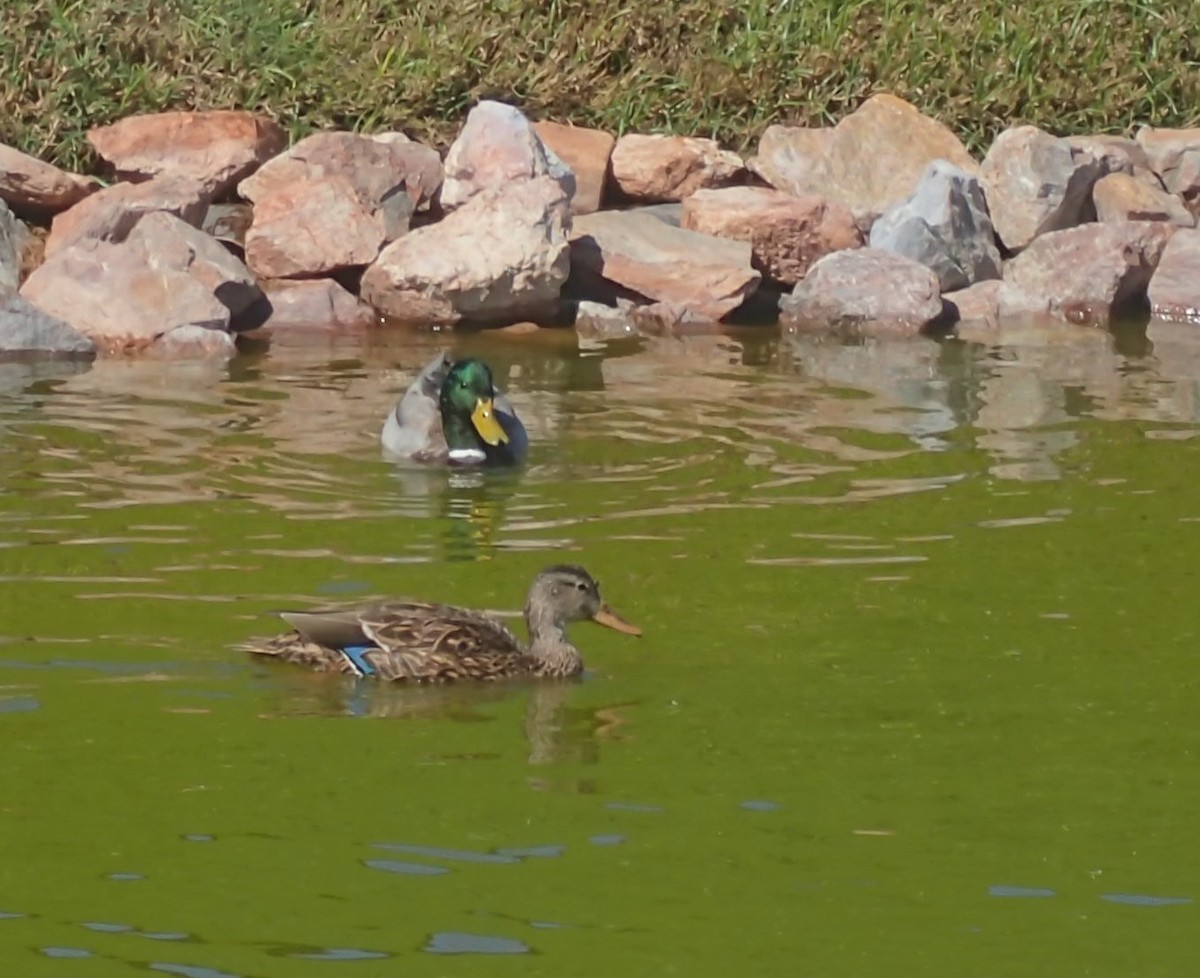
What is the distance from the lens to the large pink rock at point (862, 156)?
16.9m

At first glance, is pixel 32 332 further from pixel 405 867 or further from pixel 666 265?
pixel 405 867

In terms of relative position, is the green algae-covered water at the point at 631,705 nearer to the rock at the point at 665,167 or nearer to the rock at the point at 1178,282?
the rock at the point at 1178,282

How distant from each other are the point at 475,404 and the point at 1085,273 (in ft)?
18.0

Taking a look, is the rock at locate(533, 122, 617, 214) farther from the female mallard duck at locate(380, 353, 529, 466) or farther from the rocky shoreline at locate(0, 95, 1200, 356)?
the female mallard duck at locate(380, 353, 529, 466)

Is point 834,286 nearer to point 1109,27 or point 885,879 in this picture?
point 1109,27

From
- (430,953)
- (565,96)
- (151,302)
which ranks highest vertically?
(565,96)

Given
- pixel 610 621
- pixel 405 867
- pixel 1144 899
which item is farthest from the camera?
pixel 610 621

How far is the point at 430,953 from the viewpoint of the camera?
18.4 ft

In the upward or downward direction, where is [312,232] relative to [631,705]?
upward

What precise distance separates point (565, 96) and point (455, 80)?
27.0 inches

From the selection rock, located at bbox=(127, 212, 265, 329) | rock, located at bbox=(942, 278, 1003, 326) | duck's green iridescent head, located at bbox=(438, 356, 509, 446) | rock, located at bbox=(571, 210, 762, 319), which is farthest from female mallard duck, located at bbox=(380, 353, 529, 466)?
rock, located at bbox=(942, 278, 1003, 326)

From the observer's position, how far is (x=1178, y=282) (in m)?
Result: 16.1

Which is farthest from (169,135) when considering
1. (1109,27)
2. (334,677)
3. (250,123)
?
(334,677)

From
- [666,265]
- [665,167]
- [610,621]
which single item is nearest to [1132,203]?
[665,167]
